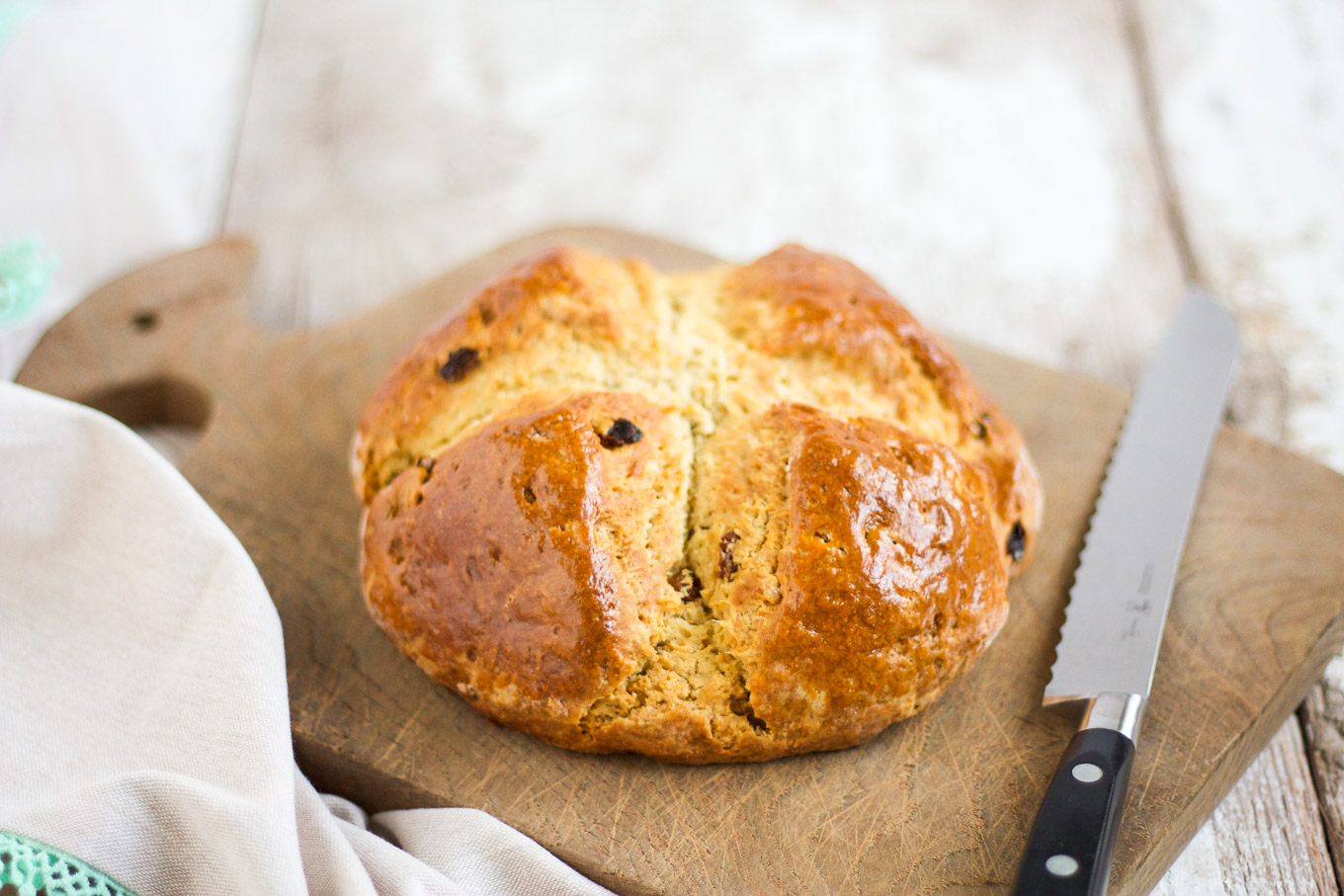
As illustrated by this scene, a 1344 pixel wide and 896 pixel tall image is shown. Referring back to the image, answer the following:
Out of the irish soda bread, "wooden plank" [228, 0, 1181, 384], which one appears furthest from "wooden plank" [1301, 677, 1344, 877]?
"wooden plank" [228, 0, 1181, 384]

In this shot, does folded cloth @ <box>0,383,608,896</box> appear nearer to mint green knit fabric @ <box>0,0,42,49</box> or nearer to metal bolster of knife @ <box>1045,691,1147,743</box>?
metal bolster of knife @ <box>1045,691,1147,743</box>

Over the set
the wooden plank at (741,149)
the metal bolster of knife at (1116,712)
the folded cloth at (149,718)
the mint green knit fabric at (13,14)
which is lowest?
the folded cloth at (149,718)

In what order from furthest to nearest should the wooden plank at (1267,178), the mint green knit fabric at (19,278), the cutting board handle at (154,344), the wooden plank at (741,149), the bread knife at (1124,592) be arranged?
the wooden plank at (741,149)
the wooden plank at (1267,178)
the cutting board handle at (154,344)
the mint green knit fabric at (19,278)
the bread knife at (1124,592)

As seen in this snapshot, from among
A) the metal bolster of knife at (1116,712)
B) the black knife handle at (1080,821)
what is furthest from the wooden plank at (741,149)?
the black knife handle at (1080,821)

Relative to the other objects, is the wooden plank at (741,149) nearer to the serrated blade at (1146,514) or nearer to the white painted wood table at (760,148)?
the white painted wood table at (760,148)

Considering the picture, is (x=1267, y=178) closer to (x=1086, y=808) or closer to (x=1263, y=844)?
(x=1263, y=844)

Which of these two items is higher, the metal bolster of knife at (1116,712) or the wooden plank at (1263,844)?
the metal bolster of knife at (1116,712)

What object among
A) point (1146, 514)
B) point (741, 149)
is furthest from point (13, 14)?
point (1146, 514)

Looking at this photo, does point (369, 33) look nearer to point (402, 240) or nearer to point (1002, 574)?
point (402, 240)
